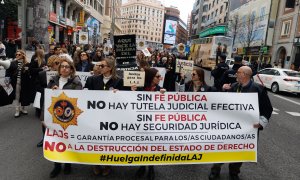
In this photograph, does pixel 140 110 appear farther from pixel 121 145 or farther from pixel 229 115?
pixel 229 115

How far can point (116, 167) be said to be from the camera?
469 centimetres

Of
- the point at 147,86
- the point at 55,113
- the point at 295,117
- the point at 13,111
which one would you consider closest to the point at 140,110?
the point at 147,86

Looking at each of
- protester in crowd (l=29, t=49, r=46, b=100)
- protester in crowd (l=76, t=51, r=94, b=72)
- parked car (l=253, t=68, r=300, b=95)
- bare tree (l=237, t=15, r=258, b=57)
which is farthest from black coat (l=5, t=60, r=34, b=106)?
bare tree (l=237, t=15, r=258, b=57)

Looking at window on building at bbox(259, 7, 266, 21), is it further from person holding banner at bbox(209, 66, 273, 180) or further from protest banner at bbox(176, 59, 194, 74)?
person holding banner at bbox(209, 66, 273, 180)

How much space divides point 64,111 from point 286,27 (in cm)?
3536

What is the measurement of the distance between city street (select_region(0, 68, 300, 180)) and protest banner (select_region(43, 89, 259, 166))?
53 centimetres

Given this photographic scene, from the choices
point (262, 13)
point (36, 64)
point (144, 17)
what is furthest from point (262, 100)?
point (144, 17)

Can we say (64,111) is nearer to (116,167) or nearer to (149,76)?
(116,167)

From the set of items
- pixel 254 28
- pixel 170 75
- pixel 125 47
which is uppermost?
pixel 254 28

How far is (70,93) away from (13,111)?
4.85m

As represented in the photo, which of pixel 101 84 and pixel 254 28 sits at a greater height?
pixel 254 28

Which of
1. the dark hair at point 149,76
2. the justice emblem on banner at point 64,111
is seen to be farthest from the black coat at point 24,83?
the dark hair at point 149,76

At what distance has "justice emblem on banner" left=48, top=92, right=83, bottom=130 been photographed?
397 cm

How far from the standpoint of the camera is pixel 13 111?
8.06 m
